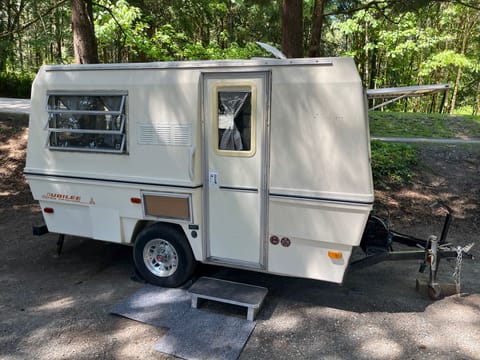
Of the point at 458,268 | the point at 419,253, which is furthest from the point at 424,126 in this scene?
the point at 419,253

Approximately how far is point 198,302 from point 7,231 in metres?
4.42

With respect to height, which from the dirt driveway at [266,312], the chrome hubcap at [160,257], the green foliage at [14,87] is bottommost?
the dirt driveway at [266,312]

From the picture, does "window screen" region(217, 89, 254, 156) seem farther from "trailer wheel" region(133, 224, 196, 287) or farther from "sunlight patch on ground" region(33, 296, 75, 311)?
"sunlight patch on ground" region(33, 296, 75, 311)

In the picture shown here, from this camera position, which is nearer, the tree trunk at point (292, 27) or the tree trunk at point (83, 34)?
the tree trunk at point (292, 27)

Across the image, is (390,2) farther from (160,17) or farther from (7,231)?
(160,17)

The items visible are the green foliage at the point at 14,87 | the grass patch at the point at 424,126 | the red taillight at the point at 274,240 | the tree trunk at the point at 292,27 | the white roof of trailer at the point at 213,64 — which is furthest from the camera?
the green foliage at the point at 14,87

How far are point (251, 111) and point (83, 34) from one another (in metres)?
5.70

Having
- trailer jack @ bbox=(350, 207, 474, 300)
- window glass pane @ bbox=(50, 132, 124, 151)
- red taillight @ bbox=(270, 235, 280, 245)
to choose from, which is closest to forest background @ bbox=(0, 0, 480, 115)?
window glass pane @ bbox=(50, 132, 124, 151)

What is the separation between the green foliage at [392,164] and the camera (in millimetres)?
8792

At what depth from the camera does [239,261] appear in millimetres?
4461

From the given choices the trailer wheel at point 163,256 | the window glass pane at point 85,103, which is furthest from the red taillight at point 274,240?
the window glass pane at point 85,103

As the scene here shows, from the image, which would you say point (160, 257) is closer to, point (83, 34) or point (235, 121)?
point (235, 121)

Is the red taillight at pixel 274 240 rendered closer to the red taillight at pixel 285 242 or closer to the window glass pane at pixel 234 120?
the red taillight at pixel 285 242

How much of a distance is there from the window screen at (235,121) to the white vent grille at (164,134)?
1.22ft
